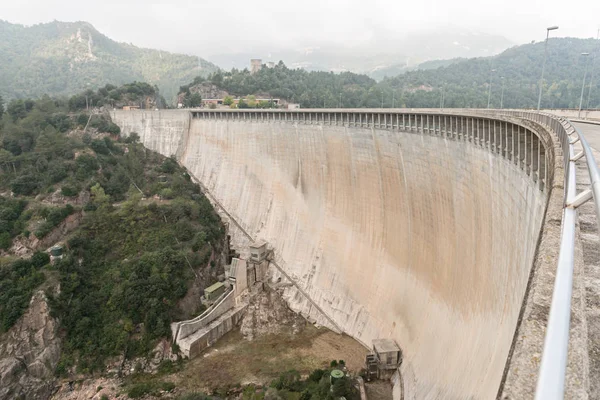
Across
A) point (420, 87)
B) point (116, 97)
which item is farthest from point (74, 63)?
point (420, 87)

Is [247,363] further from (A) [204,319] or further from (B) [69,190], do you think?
(B) [69,190]

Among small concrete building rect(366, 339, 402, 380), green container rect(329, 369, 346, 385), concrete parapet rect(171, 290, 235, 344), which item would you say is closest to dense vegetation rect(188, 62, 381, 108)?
concrete parapet rect(171, 290, 235, 344)

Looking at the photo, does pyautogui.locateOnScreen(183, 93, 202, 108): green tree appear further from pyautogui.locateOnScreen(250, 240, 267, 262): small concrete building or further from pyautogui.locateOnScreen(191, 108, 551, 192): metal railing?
pyautogui.locateOnScreen(250, 240, 267, 262): small concrete building

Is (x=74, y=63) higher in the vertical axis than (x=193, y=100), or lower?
higher

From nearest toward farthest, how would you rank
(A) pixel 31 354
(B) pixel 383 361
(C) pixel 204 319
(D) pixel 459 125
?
(D) pixel 459 125, (B) pixel 383 361, (A) pixel 31 354, (C) pixel 204 319

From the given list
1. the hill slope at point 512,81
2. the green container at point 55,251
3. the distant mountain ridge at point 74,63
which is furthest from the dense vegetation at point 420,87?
the distant mountain ridge at point 74,63

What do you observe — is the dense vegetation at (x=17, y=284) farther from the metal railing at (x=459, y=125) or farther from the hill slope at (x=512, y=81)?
the hill slope at (x=512, y=81)
